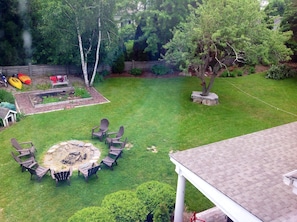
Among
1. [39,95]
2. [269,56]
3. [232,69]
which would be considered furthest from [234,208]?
[232,69]

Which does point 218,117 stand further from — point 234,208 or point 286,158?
point 234,208

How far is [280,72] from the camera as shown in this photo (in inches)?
852

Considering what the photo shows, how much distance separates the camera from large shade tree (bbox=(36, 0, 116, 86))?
15.2 meters

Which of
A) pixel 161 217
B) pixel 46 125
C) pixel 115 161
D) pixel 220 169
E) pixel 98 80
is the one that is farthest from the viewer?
pixel 98 80

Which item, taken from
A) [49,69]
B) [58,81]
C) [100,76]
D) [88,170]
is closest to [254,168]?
[88,170]

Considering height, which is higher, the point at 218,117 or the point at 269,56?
the point at 269,56

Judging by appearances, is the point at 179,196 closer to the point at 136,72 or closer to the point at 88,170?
the point at 88,170

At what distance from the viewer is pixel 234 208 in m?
4.89

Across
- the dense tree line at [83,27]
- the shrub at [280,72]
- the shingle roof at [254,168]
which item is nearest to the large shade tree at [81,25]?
the dense tree line at [83,27]

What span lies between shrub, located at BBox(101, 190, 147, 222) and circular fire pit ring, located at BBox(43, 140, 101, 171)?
3.02 metres

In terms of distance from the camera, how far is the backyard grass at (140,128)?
7.92 meters

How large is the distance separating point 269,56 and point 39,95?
1282 cm

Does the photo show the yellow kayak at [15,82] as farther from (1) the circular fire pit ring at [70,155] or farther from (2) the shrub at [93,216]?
(2) the shrub at [93,216]

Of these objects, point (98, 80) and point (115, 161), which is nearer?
point (115, 161)
